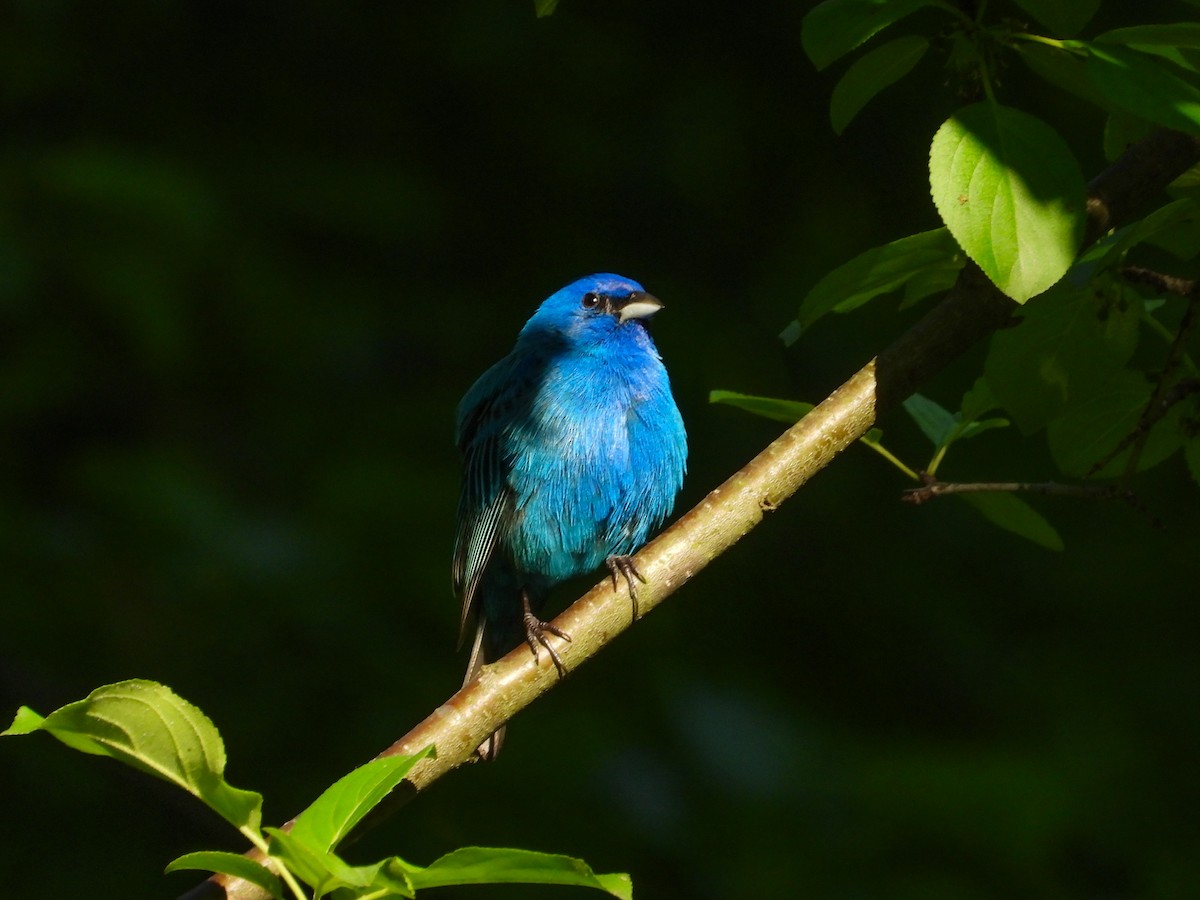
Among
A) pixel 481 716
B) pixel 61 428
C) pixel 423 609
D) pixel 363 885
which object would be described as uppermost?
pixel 61 428

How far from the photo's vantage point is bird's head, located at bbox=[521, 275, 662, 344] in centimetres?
318

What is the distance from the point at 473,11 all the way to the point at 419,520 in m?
1.69

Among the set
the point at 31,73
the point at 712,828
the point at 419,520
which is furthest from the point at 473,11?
the point at 712,828

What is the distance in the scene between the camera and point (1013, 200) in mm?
1233

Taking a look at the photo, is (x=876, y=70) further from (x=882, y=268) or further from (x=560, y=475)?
(x=560, y=475)

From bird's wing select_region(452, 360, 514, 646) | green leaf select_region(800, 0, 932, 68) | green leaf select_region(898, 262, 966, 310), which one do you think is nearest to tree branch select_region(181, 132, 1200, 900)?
green leaf select_region(898, 262, 966, 310)

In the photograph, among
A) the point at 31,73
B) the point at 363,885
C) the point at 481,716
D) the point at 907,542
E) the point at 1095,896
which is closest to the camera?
the point at 363,885

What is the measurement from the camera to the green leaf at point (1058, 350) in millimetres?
1466

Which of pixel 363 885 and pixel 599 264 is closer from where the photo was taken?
pixel 363 885

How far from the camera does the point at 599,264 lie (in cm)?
474

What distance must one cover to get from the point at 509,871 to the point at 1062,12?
0.91 metres

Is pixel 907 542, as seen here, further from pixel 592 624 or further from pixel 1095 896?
pixel 592 624

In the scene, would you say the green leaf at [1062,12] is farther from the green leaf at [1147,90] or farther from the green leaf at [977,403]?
the green leaf at [977,403]

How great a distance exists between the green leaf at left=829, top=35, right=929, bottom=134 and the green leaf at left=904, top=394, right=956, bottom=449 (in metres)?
0.50
